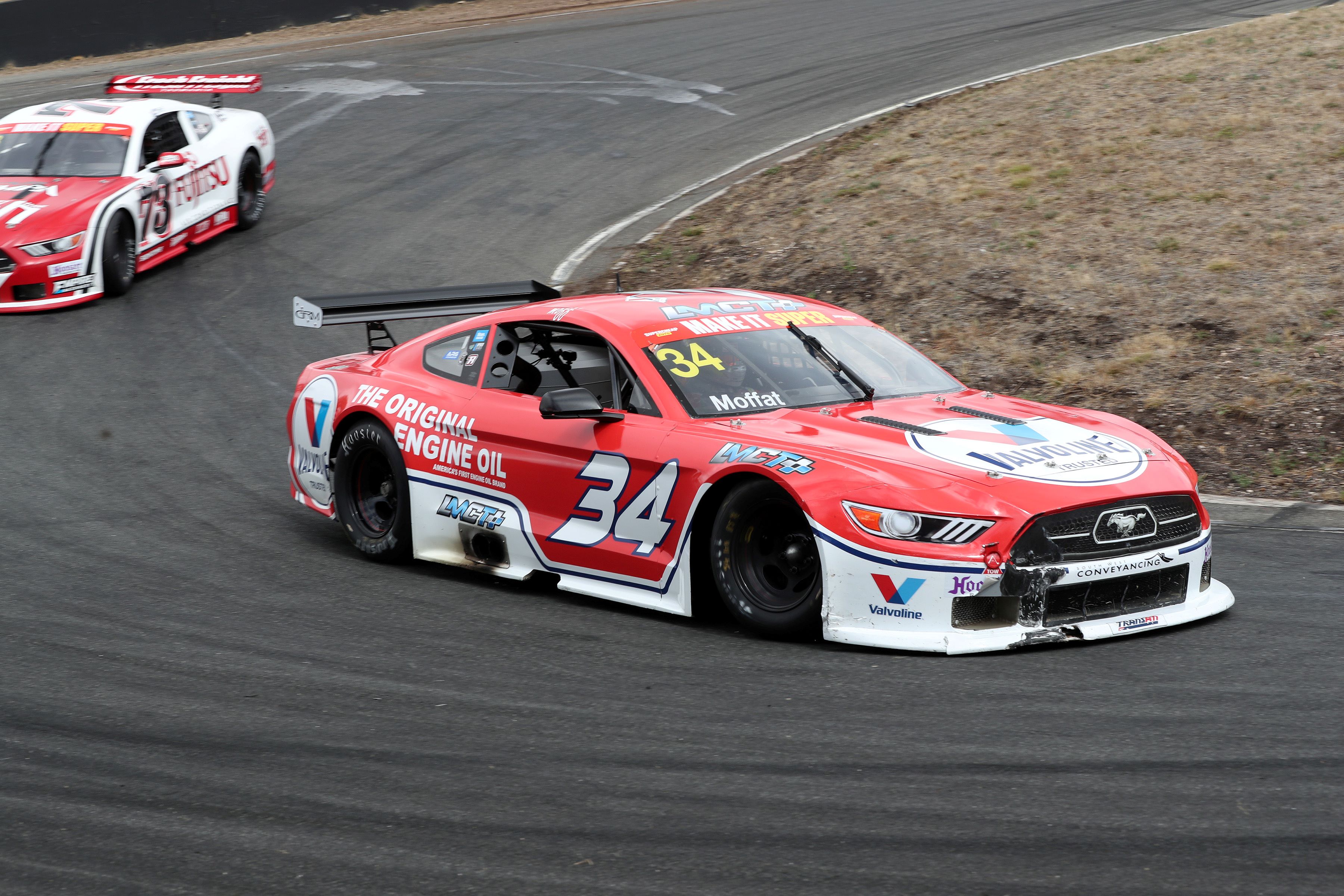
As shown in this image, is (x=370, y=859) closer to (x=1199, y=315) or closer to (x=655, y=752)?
(x=655, y=752)

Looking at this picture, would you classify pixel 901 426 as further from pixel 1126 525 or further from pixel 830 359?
pixel 1126 525

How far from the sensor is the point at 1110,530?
567 centimetres

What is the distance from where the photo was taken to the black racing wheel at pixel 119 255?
44.3 feet

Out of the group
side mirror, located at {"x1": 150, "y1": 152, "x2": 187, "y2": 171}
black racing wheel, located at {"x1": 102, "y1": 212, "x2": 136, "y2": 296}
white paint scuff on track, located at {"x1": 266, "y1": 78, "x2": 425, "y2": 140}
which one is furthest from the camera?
white paint scuff on track, located at {"x1": 266, "y1": 78, "x2": 425, "y2": 140}

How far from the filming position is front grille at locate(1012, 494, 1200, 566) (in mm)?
5500

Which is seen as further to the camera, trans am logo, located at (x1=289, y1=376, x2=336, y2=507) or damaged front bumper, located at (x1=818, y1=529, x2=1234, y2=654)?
trans am logo, located at (x1=289, y1=376, x2=336, y2=507)

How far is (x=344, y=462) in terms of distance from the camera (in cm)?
791

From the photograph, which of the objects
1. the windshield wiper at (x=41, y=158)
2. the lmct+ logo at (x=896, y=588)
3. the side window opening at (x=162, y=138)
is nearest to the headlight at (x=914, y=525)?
the lmct+ logo at (x=896, y=588)

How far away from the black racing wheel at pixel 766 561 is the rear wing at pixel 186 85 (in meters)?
11.0

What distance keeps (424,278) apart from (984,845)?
447 inches

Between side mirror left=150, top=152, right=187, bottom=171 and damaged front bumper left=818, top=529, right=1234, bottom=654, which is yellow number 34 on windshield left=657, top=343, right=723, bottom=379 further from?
side mirror left=150, top=152, right=187, bottom=171

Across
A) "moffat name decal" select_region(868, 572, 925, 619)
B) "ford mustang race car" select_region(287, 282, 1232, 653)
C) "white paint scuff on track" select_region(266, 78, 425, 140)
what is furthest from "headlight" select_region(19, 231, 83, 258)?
"moffat name decal" select_region(868, 572, 925, 619)

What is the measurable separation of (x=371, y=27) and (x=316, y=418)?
72.1ft

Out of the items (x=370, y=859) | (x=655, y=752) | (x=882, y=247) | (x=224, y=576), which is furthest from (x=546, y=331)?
(x=882, y=247)
